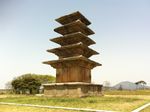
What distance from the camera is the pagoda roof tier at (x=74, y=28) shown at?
2919cm

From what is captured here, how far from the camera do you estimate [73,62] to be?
90.2 feet

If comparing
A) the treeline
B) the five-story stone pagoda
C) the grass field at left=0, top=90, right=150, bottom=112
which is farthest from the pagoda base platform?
the treeline

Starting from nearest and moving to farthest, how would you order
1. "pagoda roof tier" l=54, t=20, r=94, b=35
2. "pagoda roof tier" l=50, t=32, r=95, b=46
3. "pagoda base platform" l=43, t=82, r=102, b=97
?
"pagoda base platform" l=43, t=82, r=102, b=97 < "pagoda roof tier" l=50, t=32, r=95, b=46 < "pagoda roof tier" l=54, t=20, r=94, b=35

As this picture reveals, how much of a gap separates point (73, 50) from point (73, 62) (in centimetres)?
200

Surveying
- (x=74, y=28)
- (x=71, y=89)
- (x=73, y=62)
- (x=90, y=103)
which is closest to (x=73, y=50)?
(x=73, y=62)

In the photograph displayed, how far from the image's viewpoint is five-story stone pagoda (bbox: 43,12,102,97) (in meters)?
26.1

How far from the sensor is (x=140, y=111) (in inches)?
542

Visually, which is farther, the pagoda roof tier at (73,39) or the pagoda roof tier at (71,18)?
the pagoda roof tier at (71,18)

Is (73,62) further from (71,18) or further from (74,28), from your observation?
(71,18)

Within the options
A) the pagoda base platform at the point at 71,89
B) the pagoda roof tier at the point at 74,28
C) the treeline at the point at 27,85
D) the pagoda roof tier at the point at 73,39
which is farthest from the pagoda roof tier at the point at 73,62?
the treeline at the point at 27,85

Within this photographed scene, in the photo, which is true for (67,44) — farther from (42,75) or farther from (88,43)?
(42,75)

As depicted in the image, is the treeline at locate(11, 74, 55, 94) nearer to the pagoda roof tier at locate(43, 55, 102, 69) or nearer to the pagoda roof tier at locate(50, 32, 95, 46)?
the pagoda roof tier at locate(43, 55, 102, 69)

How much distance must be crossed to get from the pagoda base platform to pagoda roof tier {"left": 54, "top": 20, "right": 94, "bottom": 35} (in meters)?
8.41

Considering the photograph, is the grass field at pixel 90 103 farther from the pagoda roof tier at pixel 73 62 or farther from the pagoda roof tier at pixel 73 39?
the pagoda roof tier at pixel 73 39
